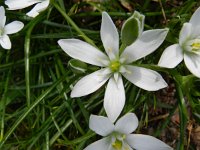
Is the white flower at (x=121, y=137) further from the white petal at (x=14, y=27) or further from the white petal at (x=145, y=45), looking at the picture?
the white petal at (x=14, y=27)

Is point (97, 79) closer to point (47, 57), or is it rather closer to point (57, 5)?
point (57, 5)

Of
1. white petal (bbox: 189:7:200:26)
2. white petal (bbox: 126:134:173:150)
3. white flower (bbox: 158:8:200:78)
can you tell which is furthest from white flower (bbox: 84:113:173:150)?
white petal (bbox: 189:7:200:26)

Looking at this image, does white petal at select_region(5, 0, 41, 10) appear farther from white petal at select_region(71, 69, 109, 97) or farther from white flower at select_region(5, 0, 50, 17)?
white petal at select_region(71, 69, 109, 97)

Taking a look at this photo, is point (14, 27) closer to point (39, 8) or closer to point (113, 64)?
point (39, 8)

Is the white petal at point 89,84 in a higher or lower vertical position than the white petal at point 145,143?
higher

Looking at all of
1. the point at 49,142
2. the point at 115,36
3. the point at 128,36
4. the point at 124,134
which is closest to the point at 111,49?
the point at 115,36

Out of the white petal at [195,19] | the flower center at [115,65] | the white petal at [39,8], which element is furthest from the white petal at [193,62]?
the white petal at [39,8]
